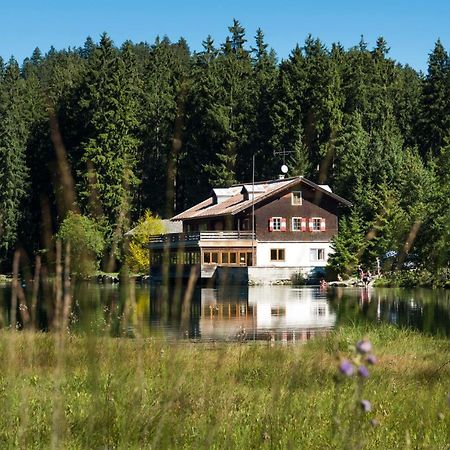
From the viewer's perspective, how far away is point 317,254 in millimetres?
65000

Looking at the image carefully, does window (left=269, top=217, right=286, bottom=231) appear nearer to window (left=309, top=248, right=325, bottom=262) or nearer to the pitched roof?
the pitched roof

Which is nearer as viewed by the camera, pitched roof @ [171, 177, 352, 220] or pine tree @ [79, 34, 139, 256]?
pitched roof @ [171, 177, 352, 220]

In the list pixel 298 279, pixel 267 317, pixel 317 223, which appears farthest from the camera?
pixel 317 223

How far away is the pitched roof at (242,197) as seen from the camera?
206ft

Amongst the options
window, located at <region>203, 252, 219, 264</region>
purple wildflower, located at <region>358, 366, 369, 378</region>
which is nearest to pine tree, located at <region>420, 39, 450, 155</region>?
window, located at <region>203, 252, 219, 264</region>

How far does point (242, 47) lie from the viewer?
349ft

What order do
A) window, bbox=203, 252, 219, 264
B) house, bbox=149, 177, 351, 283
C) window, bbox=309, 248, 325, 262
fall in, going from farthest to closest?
window, bbox=309, 248, 325, 262 → house, bbox=149, 177, 351, 283 → window, bbox=203, 252, 219, 264

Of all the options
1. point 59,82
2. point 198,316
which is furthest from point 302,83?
point 198,316

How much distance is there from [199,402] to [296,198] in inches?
2282

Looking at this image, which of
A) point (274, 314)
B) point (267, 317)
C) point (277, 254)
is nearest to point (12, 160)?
point (277, 254)

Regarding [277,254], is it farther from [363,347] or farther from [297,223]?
[363,347]

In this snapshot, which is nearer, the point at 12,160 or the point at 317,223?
the point at 317,223

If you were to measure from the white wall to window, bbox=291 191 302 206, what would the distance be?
291 centimetres

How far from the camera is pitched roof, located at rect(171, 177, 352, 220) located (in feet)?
206
